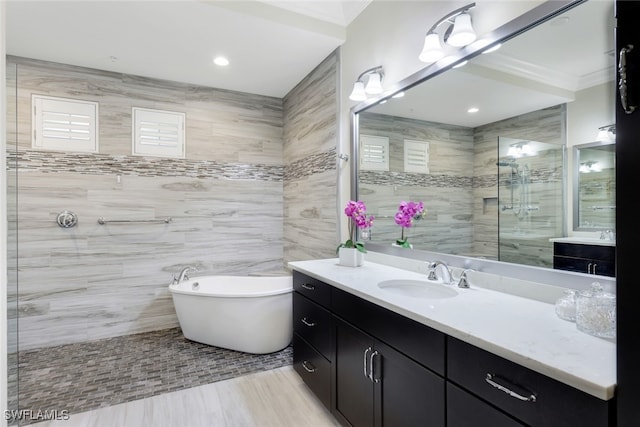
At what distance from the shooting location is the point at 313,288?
2.00 m

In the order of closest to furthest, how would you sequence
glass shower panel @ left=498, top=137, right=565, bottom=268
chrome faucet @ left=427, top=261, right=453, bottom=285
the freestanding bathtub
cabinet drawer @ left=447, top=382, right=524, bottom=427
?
1. cabinet drawer @ left=447, top=382, right=524, bottom=427
2. glass shower panel @ left=498, top=137, right=565, bottom=268
3. chrome faucet @ left=427, top=261, right=453, bottom=285
4. the freestanding bathtub

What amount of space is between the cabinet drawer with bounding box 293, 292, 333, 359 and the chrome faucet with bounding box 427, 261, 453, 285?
63cm

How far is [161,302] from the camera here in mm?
3309

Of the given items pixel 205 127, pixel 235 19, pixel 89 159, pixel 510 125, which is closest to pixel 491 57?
pixel 510 125

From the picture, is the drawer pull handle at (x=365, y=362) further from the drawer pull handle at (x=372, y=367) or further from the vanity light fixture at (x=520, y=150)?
the vanity light fixture at (x=520, y=150)

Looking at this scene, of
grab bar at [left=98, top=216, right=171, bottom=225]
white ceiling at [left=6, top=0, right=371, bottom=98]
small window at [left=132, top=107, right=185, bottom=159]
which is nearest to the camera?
white ceiling at [left=6, top=0, right=371, bottom=98]

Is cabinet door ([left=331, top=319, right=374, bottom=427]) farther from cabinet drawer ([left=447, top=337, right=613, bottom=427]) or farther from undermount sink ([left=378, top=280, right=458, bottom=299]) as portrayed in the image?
cabinet drawer ([left=447, top=337, right=613, bottom=427])

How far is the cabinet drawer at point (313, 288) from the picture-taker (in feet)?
6.06

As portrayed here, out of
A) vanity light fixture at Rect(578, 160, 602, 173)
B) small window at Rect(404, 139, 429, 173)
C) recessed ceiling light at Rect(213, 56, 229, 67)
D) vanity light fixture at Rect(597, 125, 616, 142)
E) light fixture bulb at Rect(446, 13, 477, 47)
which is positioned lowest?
vanity light fixture at Rect(578, 160, 602, 173)

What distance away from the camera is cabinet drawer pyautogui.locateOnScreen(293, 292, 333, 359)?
6.01 feet

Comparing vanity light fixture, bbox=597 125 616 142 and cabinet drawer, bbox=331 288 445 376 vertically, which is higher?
vanity light fixture, bbox=597 125 616 142

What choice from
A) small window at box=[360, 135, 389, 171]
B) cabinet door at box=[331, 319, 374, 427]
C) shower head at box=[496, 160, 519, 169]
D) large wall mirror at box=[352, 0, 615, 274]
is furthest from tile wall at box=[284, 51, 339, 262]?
shower head at box=[496, 160, 519, 169]

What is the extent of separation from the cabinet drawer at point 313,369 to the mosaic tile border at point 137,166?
210 cm

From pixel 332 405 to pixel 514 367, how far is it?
1.21 metres
